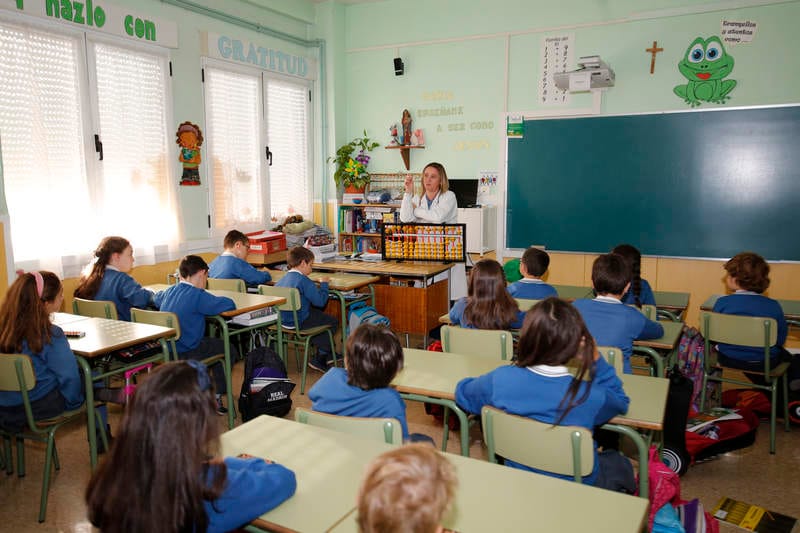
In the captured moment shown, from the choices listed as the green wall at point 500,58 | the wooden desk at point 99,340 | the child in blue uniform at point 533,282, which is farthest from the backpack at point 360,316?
the green wall at point 500,58

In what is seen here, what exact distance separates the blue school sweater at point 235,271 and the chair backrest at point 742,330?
331 cm

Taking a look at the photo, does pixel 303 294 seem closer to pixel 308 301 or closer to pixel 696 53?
pixel 308 301

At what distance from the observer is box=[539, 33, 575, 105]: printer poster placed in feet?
19.8

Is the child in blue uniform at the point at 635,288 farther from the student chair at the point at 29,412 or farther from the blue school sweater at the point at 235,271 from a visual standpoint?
the student chair at the point at 29,412

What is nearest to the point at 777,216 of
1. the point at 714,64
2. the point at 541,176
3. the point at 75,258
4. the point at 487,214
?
the point at 714,64

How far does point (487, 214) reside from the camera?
6359mm

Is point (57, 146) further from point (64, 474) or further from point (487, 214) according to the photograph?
point (487, 214)

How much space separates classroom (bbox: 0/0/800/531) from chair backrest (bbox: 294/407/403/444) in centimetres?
182

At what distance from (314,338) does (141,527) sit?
11.7 ft

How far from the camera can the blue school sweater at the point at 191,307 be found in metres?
3.66

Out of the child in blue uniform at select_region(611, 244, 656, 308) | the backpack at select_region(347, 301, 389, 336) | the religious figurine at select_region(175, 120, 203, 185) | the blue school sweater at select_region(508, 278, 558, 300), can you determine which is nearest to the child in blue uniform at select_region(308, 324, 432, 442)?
the blue school sweater at select_region(508, 278, 558, 300)

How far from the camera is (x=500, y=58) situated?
6391 millimetres

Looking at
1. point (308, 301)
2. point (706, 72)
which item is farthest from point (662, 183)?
point (308, 301)

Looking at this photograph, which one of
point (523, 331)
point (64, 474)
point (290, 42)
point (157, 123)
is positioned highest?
point (290, 42)
